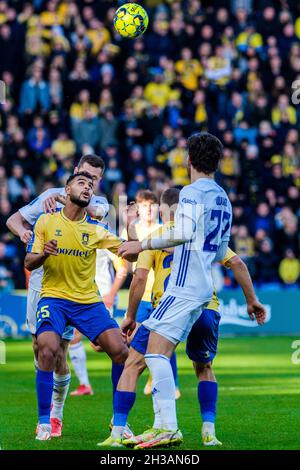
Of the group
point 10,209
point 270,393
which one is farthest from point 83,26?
point 270,393

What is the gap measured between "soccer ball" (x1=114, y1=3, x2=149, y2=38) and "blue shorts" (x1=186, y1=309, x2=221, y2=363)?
6382 mm

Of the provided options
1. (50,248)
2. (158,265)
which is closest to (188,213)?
(50,248)

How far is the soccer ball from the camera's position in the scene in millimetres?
13951

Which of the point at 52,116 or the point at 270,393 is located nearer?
the point at 270,393

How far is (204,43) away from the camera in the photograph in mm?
26359

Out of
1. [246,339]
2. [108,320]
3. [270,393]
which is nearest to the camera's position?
[108,320]

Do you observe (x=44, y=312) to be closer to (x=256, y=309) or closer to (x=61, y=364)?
(x=61, y=364)

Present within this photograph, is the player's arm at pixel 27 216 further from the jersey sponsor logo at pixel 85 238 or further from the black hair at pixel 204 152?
the black hair at pixel 204 152

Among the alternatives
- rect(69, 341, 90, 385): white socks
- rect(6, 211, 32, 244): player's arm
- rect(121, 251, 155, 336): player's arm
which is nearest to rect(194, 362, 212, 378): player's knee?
rect(121, 251, 155, 336): player's arm

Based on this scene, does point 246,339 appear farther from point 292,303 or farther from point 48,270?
point 48,270

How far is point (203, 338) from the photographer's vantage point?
8.42 m

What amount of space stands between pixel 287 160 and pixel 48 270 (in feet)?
53.3

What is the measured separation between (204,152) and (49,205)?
1.72 m

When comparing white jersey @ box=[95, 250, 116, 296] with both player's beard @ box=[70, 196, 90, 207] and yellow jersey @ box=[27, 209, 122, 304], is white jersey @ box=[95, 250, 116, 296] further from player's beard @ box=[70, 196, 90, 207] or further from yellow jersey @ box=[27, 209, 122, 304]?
player's beard @ box=[70, 196, 90, 207]
